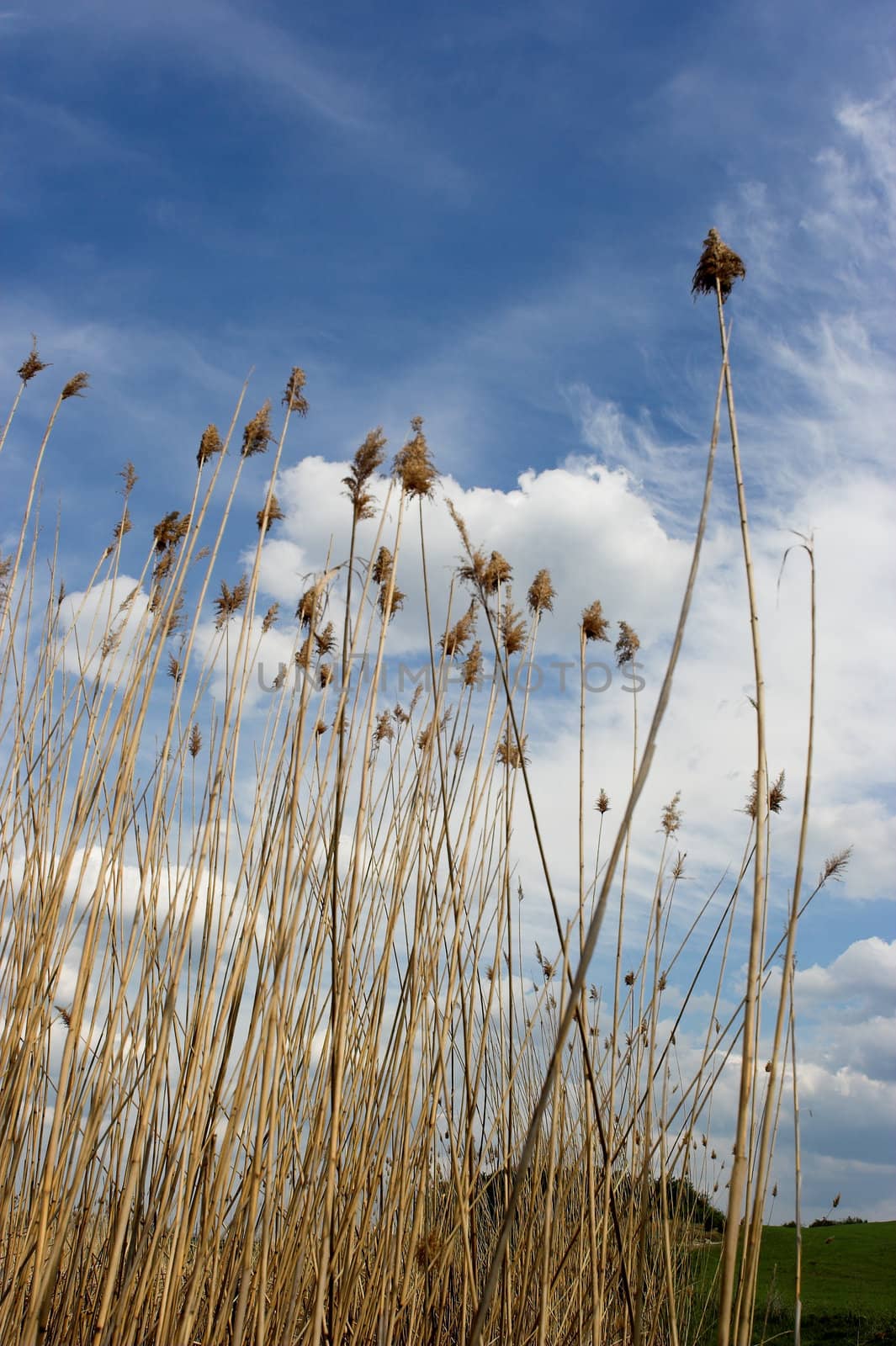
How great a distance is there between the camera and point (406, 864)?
225 cm

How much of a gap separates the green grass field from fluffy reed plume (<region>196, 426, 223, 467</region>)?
490 centimetres

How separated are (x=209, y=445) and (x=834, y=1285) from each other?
869cm

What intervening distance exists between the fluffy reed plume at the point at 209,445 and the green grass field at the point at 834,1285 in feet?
16.1

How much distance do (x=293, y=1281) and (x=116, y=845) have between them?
110 centimetres

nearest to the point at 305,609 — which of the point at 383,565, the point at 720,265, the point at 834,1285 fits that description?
the point at 383,565

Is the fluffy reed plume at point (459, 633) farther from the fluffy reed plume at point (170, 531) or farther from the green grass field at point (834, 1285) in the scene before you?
the green grass field at point (834, 1285)

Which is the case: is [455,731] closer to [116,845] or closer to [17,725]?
[116,845]

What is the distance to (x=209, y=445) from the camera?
7.93 ft

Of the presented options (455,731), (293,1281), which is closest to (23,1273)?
(293,1281)

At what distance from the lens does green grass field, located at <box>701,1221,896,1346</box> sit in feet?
20.0

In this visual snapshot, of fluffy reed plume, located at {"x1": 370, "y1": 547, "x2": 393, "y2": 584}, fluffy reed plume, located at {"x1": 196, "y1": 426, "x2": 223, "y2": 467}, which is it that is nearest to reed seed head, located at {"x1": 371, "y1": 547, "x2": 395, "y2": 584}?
fluffy reed plume, located at {"x1": 370, "y1": 547, "x2": 393, "y2": 584}

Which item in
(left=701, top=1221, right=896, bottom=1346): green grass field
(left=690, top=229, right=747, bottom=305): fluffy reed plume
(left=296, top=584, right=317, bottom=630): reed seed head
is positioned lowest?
(left=701, top=1221, right=896, bottom=1346): green grass field

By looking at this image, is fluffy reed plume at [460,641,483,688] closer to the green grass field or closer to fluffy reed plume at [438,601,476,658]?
fluffy reed plume at [438,601,476,658]

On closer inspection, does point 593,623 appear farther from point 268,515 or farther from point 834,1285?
point 834,1285
